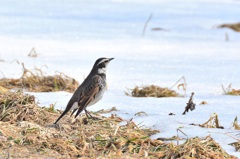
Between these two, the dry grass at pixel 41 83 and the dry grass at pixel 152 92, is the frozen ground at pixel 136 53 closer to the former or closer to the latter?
the dry grass at pixel 152 92

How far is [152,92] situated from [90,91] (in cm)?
215

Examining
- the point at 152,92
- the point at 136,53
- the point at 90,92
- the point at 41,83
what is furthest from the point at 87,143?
the point at 136,53

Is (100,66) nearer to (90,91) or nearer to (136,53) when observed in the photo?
(90,91)

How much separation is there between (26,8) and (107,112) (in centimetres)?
1558

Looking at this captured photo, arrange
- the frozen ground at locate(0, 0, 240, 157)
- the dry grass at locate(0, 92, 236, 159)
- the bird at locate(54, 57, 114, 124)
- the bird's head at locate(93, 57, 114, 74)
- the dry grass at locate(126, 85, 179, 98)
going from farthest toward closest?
the dry grass at locate(126, 85, 179, 98), the frozen ground at locate(0, 0, 240, 157), the bird's head at locate(93, 57, 114, 74), the bird at locate(54, 57, 114, 124), the dry grass at locate(0, 92, 236, 159)

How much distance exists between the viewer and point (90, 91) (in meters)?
5.32

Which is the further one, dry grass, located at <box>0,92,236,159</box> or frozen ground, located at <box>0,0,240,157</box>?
frozen ground, located at <box>0,0,240,157</box>

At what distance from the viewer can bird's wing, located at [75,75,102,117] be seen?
16.9ft

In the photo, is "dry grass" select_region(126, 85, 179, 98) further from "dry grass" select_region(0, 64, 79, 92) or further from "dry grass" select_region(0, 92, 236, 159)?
"dry grass" select_region(0, 92, 236, 159)

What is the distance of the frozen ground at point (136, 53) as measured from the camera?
6078 millimetres

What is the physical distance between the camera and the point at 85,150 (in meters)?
4.12

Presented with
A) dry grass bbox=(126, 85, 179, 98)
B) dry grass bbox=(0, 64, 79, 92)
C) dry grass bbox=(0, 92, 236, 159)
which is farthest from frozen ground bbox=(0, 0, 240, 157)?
Result: dry grass bbox=(0, 64, 79, 92)

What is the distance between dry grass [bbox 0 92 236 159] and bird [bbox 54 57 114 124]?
0.27 m

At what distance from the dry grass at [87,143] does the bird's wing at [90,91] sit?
285 mm
